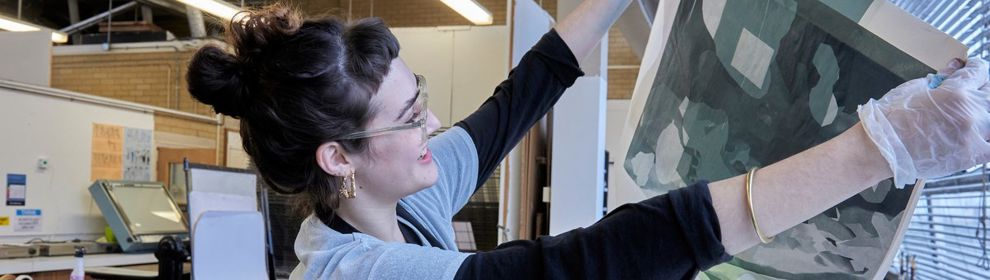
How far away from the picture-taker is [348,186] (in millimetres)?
1065

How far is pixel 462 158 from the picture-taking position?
4.49ft

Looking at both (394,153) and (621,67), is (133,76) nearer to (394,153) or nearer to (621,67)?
(621,67)

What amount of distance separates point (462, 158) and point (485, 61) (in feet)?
11.1

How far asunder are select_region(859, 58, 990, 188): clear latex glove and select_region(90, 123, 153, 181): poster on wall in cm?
597

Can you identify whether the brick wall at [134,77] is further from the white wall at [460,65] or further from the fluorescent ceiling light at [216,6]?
the white wall at [460,65]

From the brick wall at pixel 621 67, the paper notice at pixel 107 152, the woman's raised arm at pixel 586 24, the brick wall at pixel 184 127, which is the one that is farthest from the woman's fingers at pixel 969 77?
the brick wall at pixel 621 67

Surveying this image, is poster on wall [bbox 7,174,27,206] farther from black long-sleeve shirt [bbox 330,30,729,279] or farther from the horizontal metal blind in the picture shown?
the horizontal metal blind

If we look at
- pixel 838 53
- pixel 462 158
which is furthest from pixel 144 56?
pixel 838 53

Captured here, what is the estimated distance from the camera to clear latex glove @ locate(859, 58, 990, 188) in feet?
2.11

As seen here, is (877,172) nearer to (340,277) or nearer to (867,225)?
(867,225)

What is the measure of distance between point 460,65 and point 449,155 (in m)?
3.44

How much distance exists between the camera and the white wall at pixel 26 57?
19.4 ft

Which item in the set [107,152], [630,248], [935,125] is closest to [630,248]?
[630,248]

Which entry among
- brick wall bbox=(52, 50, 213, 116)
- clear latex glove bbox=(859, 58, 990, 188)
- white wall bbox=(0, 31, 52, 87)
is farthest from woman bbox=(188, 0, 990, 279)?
brick wall bbox=(52, 50, 213, 116)
